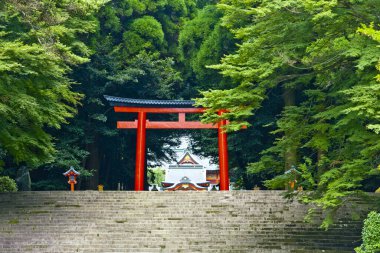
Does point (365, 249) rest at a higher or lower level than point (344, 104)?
lower

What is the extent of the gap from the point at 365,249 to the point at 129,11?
2035 centimetres

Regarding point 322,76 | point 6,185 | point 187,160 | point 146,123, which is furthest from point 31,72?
point 187,160

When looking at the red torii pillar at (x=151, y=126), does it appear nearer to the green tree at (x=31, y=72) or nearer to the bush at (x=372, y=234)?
the green tree at (x=31, y=72)

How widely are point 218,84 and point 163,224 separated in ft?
38.4

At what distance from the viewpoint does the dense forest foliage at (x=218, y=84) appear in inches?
563

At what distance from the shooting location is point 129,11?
31531 mm

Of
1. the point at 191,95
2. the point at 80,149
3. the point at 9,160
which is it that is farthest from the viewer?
the point at 191,95

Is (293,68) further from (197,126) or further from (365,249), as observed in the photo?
(197,126)

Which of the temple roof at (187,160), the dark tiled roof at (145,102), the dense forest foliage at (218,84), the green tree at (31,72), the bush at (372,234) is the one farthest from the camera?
the temple roof at (187,160)

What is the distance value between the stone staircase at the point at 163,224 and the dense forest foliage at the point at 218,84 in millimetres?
1291

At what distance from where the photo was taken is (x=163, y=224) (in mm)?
17984

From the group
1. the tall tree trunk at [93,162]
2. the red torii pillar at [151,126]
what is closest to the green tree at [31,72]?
the red torii pillar at [151,126]

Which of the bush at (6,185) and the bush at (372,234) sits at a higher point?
the bush at (6,185)

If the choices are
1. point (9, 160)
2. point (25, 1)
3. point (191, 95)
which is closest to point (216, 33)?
point (191, 95)
